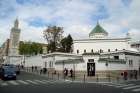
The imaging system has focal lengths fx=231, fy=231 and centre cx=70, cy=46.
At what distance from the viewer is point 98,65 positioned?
4238 centimetres

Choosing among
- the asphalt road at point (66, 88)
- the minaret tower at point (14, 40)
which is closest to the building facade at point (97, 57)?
the asphalt road at point (66, 88)

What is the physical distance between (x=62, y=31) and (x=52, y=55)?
18460 mm

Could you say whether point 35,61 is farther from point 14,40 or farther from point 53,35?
point 14,40

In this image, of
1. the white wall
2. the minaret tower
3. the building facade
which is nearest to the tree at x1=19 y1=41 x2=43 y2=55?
the white wall

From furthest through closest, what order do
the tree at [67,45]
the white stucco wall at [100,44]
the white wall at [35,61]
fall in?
the tree at [67,45], the white stucco wall at [100,44], the white wall at [35,61]

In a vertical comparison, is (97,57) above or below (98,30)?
below

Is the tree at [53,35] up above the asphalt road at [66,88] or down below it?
above

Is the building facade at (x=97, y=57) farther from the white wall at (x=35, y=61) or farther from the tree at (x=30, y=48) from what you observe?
the tree at (x=30, y=48)

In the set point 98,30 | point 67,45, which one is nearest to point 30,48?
point 67,45

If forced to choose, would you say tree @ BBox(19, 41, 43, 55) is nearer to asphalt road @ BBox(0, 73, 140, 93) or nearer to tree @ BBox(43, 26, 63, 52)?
tree @ BBox(43, 26, 63, 52)

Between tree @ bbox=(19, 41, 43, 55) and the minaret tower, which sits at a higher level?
the minaret tower

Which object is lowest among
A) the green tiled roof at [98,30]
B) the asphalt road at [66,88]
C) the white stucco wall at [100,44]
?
the asphalt road at [66,88]

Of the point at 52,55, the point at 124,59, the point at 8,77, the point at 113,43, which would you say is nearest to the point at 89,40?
the point at 113,43

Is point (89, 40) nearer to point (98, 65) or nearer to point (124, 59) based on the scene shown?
point (124, 59)
